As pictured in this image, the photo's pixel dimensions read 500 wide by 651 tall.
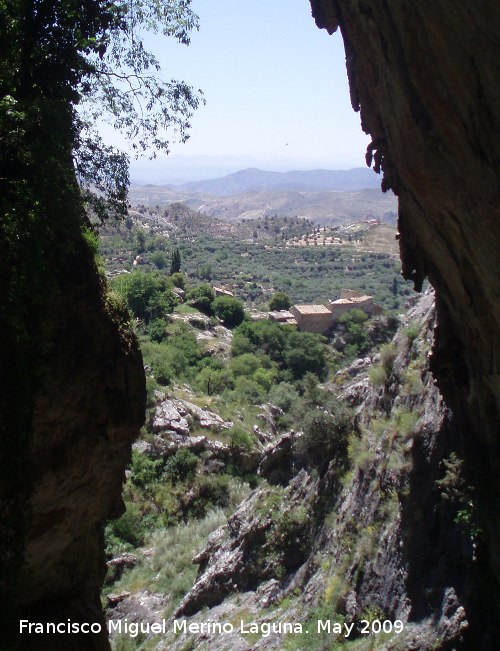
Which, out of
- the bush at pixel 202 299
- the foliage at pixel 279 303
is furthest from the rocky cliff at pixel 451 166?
the foliage at pixel 279 303

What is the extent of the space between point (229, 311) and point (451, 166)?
55.2 m

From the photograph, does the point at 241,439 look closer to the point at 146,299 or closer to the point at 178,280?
the point at 146,299

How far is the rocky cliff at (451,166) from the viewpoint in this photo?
5520 millimetres

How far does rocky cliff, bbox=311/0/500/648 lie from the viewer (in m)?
5.52

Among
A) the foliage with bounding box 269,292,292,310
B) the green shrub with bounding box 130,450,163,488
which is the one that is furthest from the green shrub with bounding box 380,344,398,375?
the foliage with bounding box 269,292,292,310

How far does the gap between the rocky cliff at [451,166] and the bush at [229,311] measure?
52.1 metres

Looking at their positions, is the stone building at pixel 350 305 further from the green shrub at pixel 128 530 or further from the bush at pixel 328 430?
the bush at pixel 328 430

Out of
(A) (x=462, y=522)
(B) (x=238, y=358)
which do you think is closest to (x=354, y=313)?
(B) (x=238, y=358)

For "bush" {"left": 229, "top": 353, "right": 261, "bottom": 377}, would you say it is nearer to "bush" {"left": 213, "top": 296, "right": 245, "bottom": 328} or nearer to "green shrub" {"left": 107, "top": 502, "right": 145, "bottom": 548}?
"bush" {"left": 213, "top": 296, "right": 245, "bottom": 328}

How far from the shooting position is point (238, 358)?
48.4m

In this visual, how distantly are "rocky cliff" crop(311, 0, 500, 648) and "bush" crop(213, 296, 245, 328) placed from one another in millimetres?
52150

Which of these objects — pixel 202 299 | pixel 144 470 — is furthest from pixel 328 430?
pixel 202 299

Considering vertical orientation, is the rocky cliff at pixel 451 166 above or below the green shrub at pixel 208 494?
above

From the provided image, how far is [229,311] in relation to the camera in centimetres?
6119
